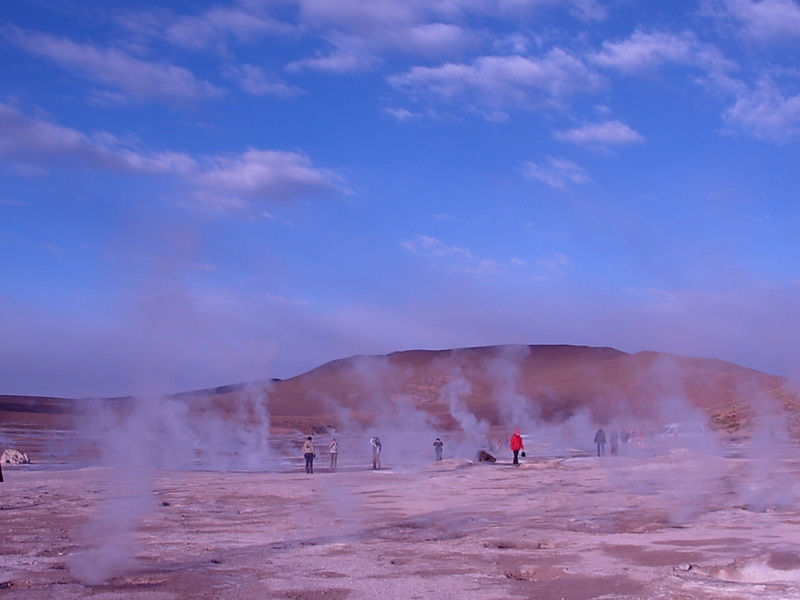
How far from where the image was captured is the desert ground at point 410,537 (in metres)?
9.79

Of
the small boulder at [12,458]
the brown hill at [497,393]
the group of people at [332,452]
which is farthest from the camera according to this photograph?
the brown hill at [497,393]

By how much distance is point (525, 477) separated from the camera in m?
27.6

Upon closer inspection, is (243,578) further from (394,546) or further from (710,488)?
(710,488)

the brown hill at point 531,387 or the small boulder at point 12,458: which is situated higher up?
the brown hill at point 531,387

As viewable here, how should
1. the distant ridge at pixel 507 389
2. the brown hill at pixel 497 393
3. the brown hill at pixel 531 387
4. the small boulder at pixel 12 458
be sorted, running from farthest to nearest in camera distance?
the distant ridge at pixel 507 389, the brown hill at pixel 531 387, the brown hill at pixel 497 393, the small boulder at pixel 12 458

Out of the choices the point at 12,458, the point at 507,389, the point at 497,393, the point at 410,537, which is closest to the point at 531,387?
the point at 507,389

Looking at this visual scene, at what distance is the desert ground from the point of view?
32.1ft

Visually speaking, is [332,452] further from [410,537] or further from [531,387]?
[531,387]

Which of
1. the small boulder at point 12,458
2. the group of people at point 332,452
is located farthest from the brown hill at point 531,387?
the small boulder at point 12,458

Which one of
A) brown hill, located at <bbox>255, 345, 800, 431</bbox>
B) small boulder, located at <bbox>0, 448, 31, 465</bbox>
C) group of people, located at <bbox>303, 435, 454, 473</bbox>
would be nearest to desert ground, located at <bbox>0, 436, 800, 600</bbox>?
group of people, located at <bbox>303, 435, 454, 473</bbox>

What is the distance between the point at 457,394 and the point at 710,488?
10453cm

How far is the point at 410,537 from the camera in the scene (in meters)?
14.5

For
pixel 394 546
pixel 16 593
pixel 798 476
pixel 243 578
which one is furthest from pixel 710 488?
pixel 16 593

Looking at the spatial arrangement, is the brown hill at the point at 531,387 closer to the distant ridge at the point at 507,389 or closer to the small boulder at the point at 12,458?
the distant ridge at the point at 507,389
